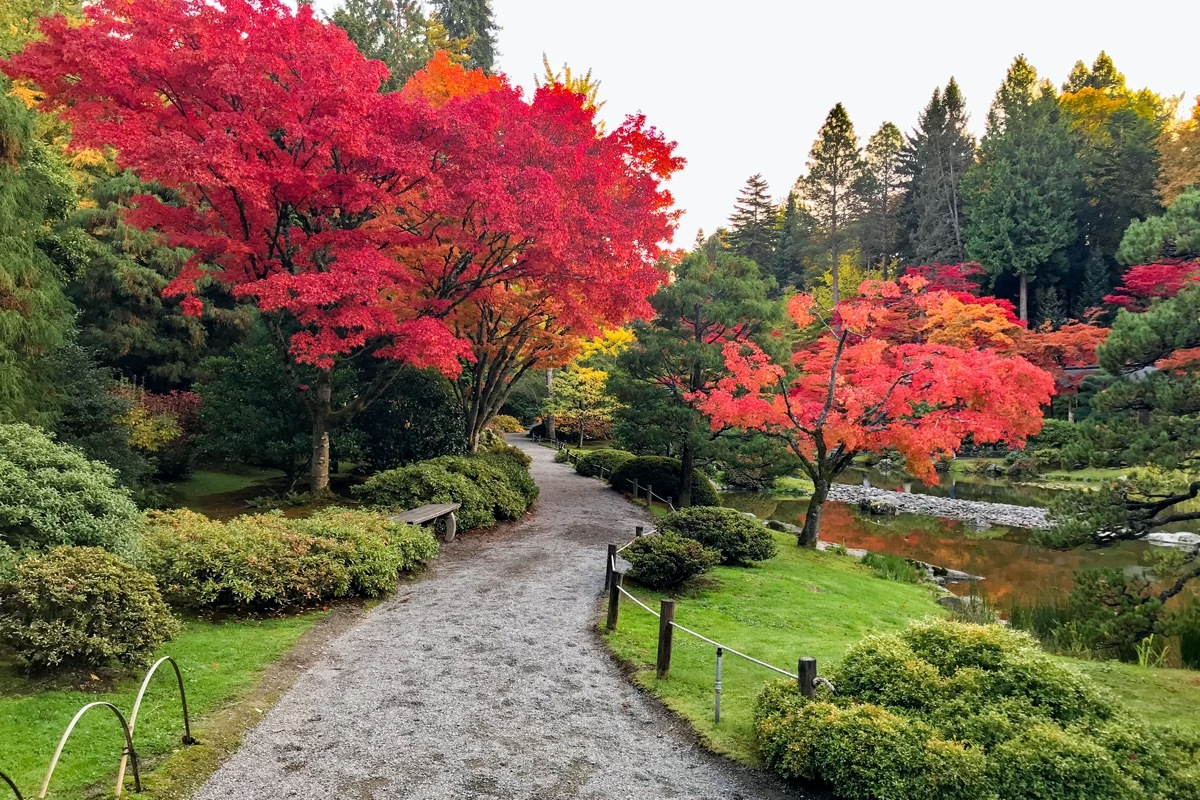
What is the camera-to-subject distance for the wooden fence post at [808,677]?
5699 millimetres

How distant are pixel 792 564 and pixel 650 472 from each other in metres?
8.31

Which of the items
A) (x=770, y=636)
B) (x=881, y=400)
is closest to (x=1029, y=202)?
(x=881, y=400)

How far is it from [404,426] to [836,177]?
1830 inches

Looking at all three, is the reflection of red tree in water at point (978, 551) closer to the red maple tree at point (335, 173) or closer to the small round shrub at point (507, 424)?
the red maple tree at point (335, 173)

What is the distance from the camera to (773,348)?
57.7 ft

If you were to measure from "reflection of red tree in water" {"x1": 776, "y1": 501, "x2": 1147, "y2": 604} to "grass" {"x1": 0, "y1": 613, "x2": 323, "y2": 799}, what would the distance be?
45.2ft

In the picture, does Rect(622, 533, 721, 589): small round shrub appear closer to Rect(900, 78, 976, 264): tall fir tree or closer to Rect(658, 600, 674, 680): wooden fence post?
Rect(658, 600, 674, 680): wooden fence post

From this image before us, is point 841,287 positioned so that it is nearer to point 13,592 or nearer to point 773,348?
point 773,348

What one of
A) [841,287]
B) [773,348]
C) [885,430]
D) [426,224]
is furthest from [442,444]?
[841,287]

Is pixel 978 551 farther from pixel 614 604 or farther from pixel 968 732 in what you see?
pixel 968 732

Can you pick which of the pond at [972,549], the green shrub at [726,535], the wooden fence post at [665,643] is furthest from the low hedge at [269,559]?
the pond at [972,549]

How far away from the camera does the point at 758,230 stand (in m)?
58.3

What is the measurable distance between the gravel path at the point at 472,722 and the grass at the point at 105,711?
1.97ft

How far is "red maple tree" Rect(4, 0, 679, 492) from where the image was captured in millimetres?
11227
